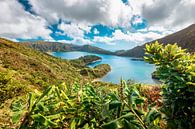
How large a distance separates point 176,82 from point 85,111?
791mm

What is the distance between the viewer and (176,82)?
1.75 meters

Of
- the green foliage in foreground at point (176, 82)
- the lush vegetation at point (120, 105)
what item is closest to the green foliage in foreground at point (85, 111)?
the lush vegetation at point (120, 105)

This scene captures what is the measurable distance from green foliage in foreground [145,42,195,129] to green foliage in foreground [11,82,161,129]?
240 millimetres

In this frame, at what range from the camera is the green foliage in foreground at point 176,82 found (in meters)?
1.66

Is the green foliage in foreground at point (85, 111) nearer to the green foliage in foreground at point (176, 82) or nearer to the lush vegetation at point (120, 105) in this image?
the lush vegetation at point (120, 105)

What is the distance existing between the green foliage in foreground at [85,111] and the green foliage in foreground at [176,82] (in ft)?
0.79

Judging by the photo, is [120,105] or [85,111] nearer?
[120,105]

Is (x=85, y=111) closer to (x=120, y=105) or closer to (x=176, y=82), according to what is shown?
(x=120, y=105)

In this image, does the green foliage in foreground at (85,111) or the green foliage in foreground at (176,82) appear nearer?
the green foliage in foreground at (85,111)

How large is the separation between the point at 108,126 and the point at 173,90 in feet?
2.53

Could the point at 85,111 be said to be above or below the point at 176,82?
below

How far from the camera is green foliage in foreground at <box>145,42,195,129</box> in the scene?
1.66 m

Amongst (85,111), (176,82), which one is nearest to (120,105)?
(85,111)

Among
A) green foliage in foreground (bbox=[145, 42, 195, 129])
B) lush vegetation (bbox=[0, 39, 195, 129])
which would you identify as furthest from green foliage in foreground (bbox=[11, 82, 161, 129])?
green foliage in foreground (bbox=[145, 42, 195, 129])
